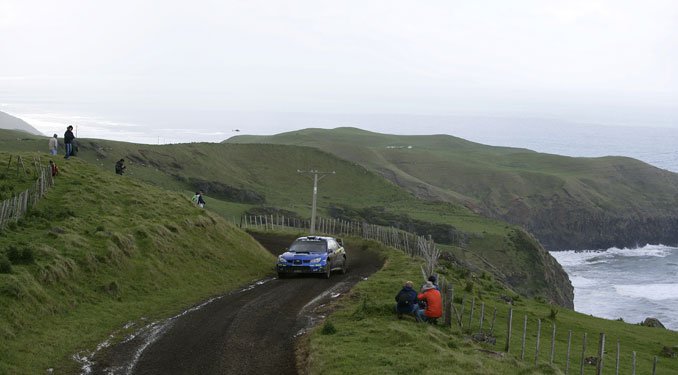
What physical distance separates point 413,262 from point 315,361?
26648 mm

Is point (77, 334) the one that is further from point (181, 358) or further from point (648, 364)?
point (648, 364)

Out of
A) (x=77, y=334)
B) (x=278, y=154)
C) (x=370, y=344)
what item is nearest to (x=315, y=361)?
(x=370, y=344)

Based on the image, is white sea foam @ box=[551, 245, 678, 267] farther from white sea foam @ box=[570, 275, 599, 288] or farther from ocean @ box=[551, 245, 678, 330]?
white sea foam @ box=[570, 275, 599, 288]

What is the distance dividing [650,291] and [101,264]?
89289mm

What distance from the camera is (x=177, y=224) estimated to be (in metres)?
37.7

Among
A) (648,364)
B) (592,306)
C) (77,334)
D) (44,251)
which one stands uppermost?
(44,251)

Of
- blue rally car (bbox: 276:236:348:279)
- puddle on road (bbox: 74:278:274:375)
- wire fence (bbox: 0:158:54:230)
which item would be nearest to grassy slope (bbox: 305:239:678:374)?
blue rally car (bbox: 276:236:348:279)

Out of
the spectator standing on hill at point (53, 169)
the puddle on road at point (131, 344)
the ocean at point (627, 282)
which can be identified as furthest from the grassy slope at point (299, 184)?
the puddle on road at point (131, 344)

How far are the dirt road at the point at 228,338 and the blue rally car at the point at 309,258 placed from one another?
3808 mm

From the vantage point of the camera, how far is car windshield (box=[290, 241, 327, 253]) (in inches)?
1473

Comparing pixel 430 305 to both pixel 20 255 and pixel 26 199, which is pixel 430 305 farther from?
pixel 26 199

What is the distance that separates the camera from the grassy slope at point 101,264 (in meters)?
20.5

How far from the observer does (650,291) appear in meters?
101

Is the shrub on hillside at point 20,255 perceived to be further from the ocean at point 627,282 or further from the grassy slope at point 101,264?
the ocean at point 627,282
